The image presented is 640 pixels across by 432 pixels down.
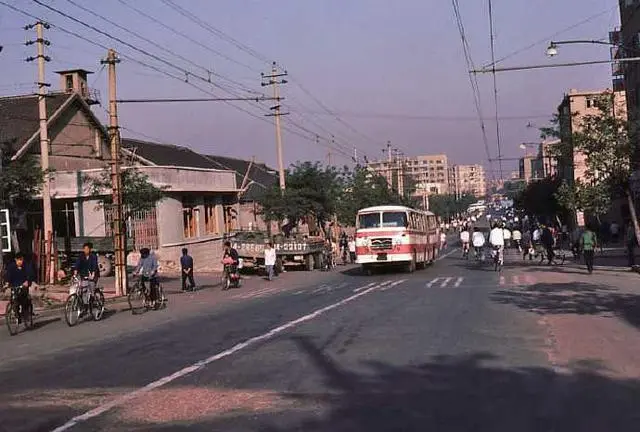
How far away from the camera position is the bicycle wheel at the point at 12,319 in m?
16.2

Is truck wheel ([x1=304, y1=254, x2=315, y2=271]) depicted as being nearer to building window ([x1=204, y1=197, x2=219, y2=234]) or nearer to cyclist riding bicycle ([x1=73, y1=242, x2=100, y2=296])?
building window ([x1=204, y1=197, x2=219, y2=234])

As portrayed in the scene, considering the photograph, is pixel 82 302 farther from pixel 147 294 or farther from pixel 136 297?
pixel 136 297

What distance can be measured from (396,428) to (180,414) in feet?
7.19

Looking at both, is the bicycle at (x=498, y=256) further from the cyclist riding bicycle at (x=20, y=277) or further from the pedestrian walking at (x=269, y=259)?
the cyclist riding bicycle at (x=20, y=277)

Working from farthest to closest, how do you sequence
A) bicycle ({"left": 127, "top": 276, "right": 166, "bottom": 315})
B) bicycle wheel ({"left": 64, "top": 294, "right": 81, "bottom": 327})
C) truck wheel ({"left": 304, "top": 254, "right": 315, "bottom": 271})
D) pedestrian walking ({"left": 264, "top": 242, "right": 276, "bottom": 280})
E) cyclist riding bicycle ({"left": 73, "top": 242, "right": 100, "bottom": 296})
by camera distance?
truck wheel ({"left": 304, "top": 254, "right": 315, "bottom": 271}) < pedestrian walking ({"left": 264, "top": 242, "right": 276, "bottom": 280}) < bicycle ({"left": 127, "top": 276, "right": 166, "bottom": 315}) < cyclist riding bicycle ({"left": 73, "top": 242, "right": 100, "bottom": 296}) < bicycle wheel ({"left": 64, "top": 294, "right": 81, "bottom": 327})

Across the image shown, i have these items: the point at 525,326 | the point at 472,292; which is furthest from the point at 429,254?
the point at 525,326

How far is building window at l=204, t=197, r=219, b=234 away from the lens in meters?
46.0

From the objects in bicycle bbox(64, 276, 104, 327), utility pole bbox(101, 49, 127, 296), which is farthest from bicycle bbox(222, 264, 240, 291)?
bicycle bbox(64, 276, 104, 327)

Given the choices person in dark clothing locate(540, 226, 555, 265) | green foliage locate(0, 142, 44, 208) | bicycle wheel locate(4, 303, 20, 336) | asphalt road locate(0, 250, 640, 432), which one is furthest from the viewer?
person in dark clothing locate(540, 226, 555, 265)

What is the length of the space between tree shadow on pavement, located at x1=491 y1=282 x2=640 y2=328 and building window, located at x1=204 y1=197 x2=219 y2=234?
27.3 m

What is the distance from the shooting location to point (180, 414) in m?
7.50

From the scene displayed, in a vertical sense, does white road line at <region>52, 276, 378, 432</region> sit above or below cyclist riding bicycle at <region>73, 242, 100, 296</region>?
below

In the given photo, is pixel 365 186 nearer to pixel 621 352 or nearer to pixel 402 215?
pixel 402 215

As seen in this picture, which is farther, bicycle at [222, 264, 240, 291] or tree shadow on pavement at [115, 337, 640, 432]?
bicycle at [222, 264, 240, 291]
